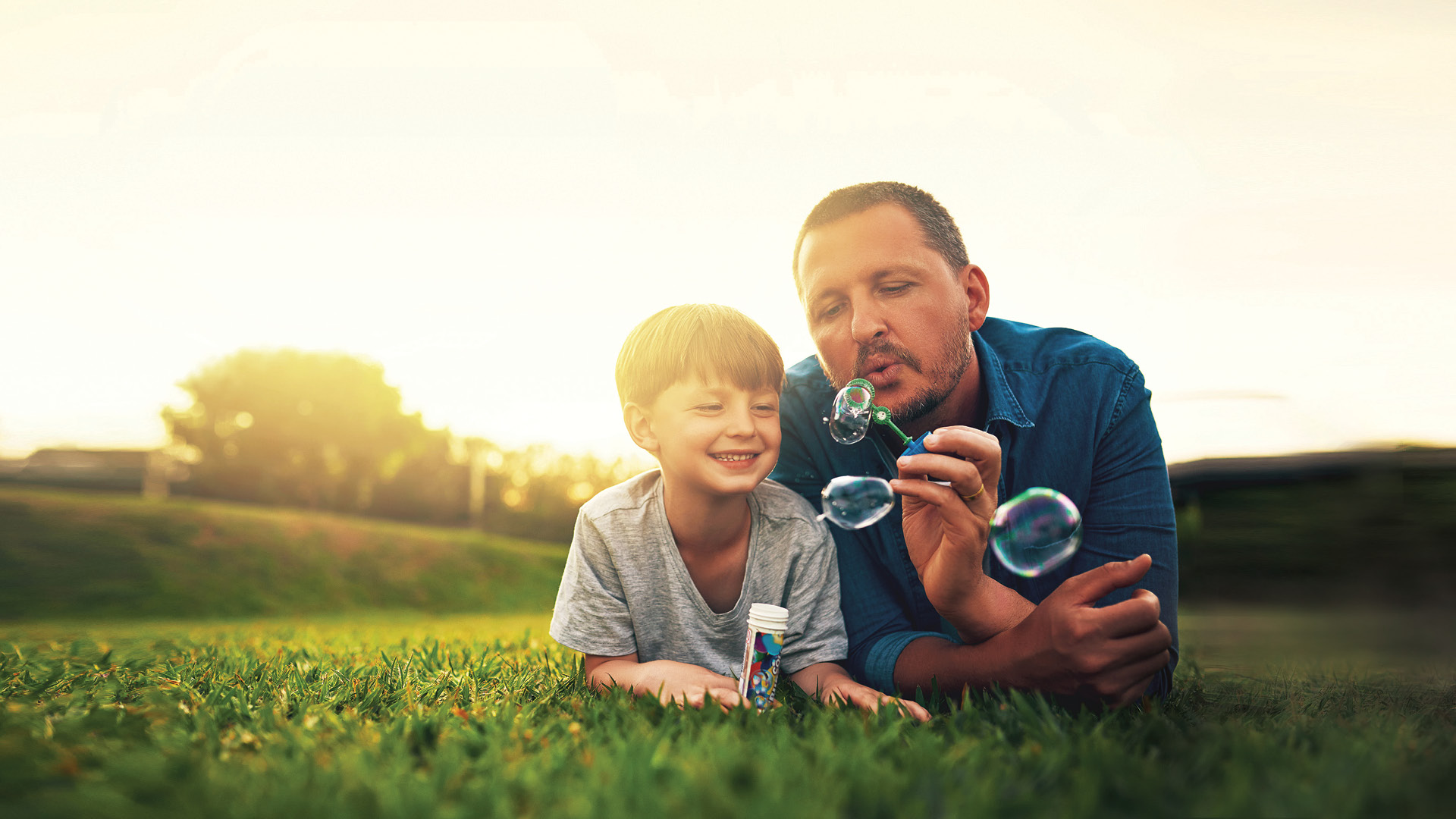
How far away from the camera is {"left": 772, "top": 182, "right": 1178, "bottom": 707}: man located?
2352 millimetres

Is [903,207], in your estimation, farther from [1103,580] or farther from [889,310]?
[1103,580]

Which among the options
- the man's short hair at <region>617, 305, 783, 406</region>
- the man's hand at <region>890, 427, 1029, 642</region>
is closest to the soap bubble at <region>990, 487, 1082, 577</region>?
the man's hand at <region>890, 427, 1029, 642</region>

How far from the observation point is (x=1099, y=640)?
225cm

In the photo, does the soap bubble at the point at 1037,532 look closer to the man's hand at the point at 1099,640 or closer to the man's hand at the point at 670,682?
the man's hand at the point at 1099,640

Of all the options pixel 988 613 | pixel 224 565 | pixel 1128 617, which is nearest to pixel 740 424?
pixel 988 613

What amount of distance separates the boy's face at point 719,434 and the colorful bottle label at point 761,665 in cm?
51

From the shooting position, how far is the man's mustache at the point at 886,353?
9.57 feet

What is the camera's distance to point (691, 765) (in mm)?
1629

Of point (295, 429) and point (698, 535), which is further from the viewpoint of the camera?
point (295, 429)

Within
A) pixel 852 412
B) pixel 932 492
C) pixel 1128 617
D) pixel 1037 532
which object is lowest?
pixel 1128 617

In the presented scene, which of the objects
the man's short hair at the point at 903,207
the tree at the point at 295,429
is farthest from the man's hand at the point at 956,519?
the tree at the point at 295,429

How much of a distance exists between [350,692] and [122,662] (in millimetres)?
1675

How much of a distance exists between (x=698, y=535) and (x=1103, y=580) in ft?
4.90

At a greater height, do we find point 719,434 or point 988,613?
point 719,434
